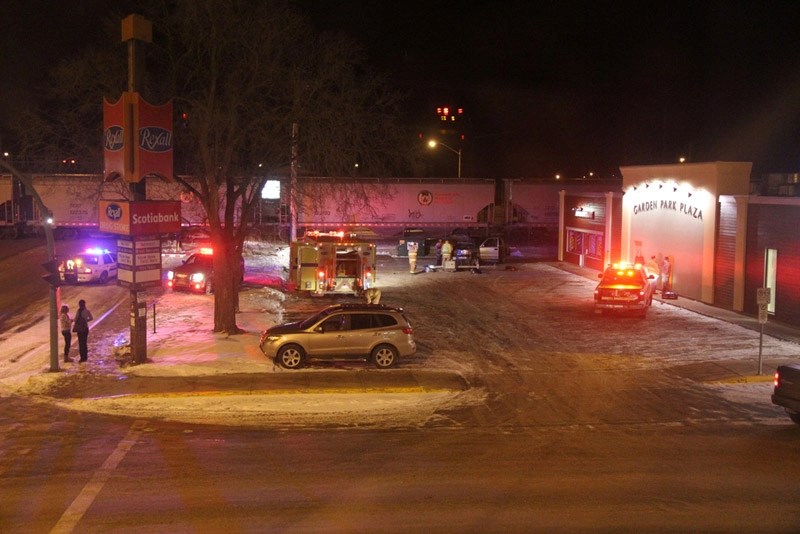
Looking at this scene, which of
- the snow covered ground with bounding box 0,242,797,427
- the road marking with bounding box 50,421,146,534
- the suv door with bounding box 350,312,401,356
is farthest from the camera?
the suv door with bounding box 350,312,401,356

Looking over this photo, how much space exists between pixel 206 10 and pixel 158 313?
10906 millimetres

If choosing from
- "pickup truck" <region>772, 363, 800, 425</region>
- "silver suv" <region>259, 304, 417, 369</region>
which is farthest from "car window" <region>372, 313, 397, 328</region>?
"pickup truck" <region>772, 363, 800, 425</region>

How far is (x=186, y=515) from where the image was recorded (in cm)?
921

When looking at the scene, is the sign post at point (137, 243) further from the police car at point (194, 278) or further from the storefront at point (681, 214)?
the storefront at point (681, 214)

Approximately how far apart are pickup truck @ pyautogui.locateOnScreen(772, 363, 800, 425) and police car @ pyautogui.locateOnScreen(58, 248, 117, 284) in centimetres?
2740

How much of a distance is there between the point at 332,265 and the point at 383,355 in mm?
11208

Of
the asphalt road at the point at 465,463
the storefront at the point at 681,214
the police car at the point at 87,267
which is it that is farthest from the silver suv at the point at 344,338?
the police car at the point at 87,267

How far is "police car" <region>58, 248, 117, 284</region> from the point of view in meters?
32.5

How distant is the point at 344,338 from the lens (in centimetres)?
1881

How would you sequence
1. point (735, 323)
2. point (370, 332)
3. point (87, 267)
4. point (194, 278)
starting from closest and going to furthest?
point (370, 332)
point (735, 323)
point (194, 278)
point (87, 267)

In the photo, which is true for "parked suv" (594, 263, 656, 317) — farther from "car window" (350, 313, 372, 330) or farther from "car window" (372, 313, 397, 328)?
"car window" (350, 313, 372, 330)

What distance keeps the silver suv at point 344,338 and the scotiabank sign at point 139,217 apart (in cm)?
378

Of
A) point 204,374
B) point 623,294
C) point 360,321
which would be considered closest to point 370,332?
point 360,321

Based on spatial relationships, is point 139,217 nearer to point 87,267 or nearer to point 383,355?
point 383,355
